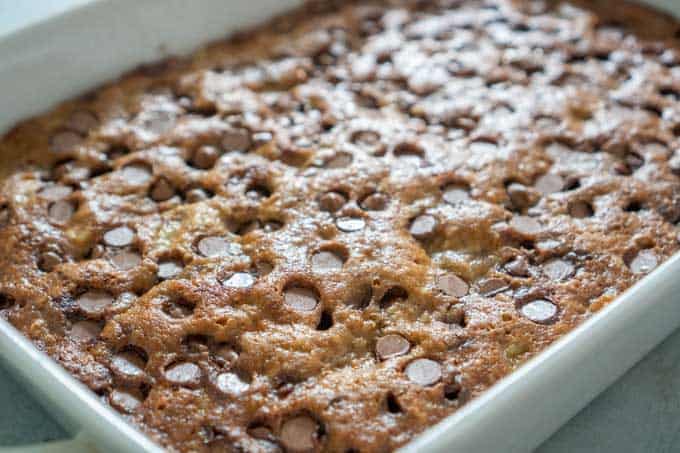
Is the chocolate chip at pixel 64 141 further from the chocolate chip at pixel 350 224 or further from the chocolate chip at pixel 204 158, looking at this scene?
the chocolate chip at pixel 350 224

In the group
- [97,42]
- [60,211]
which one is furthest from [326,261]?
[97,42]

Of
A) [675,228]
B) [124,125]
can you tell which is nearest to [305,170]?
[124,125]

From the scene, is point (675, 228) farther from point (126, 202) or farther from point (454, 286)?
point (126, 202)

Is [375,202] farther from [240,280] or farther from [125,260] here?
[125,260]

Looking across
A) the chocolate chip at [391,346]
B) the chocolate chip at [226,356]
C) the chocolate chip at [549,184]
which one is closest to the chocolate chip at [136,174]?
the chocolate chip at [226,356]

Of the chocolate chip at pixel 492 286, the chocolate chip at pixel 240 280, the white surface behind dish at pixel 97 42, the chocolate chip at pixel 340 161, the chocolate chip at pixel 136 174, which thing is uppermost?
the white surface behind dish at pixel 97 42

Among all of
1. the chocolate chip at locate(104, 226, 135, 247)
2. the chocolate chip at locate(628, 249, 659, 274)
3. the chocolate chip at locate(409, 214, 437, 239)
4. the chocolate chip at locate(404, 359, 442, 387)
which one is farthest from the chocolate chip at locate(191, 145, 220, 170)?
the chocolate chip at locate(628, 249, 659, 274)

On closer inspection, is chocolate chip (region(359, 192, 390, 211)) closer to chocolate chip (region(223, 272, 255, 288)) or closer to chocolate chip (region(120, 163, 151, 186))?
chocolate chip (region(223, 272, 255, 288))
